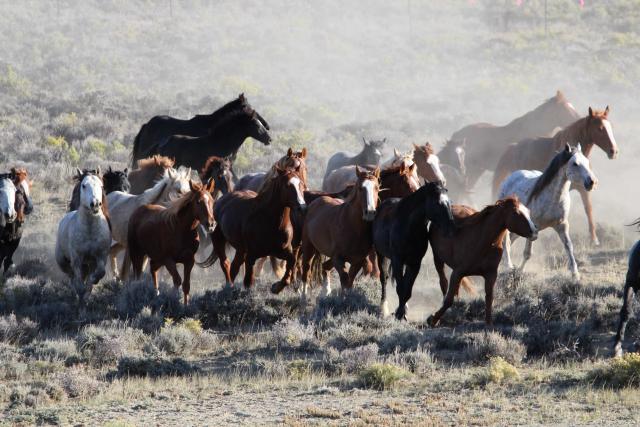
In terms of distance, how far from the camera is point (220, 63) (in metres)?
53.2

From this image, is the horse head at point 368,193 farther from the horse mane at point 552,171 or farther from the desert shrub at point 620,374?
the desert shrub at point 620,374

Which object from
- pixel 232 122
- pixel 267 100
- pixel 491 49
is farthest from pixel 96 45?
pixel 232 122

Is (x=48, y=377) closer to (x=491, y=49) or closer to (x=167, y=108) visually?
(x=167, y=108)

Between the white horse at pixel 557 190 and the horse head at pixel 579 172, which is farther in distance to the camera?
the white horse at pixel 557 190

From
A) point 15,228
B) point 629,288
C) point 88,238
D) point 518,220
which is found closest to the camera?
point 629,288

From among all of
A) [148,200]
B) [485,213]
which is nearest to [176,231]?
[148,200]

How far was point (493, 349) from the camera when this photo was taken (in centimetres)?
1112

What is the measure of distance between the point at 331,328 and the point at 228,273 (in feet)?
9.91

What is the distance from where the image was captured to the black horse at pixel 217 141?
20.4 meters

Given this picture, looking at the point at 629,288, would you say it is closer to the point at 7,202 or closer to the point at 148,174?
the point at 7,202

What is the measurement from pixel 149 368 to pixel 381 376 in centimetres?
252

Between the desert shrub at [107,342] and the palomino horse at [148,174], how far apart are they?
214 inches

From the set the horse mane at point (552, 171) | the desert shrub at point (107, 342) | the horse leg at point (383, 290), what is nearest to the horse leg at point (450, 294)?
the horse leg at point (383, 290)

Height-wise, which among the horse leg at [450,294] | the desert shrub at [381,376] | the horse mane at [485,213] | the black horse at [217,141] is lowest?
the desert shrub at [381,376]
